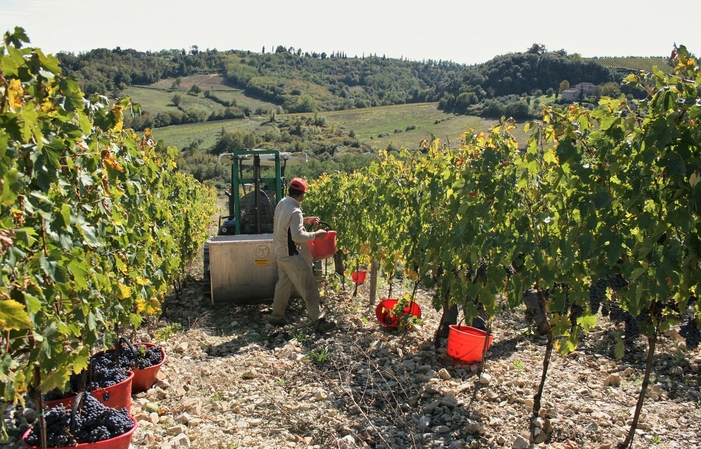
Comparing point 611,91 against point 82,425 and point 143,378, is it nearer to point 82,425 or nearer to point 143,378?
point 143,378

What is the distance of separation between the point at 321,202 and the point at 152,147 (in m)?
5.32

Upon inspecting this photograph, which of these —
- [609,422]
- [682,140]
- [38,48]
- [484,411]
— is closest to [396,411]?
[484,411]

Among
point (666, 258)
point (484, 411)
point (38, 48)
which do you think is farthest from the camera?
point (484, 411)

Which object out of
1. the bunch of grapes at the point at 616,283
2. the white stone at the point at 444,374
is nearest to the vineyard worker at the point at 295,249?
the white stone at the point at 444,374

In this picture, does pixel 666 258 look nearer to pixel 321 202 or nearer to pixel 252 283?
pixel 252 283

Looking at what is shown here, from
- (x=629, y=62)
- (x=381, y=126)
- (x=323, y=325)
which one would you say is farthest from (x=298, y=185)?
(x=629, y=62)

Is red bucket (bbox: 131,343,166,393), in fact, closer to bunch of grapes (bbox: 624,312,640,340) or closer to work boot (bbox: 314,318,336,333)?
work boot (bbox: 314,318,336,333)

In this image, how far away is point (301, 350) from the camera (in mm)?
5566

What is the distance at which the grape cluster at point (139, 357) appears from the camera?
4109 mm

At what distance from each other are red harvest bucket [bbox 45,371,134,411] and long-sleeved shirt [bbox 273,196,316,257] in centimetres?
242

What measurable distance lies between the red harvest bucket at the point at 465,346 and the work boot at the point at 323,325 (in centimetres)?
153

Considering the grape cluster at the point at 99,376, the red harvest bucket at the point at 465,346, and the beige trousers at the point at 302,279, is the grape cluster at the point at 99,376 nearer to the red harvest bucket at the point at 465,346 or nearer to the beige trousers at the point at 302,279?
the beige trousers at the point at 302,279

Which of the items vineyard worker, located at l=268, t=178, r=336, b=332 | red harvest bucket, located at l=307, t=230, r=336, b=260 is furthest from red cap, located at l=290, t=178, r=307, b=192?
red harvest bucket, located at l=307, t=230, r=336, b=260

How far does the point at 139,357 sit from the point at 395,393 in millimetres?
2092
